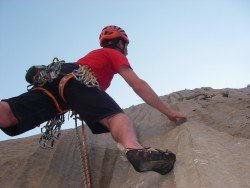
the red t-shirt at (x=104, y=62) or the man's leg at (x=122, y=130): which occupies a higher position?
the red t-shirt at (x=104, y=62)

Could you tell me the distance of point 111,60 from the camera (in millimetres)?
3873

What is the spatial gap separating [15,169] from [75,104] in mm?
1365

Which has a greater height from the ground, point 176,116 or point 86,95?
point 86,95

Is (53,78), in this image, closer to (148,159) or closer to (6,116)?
(6,116)

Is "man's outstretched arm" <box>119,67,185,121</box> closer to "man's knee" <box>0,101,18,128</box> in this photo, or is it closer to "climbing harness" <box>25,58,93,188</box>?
"climbing harness" <box>25,58,93,188</box>

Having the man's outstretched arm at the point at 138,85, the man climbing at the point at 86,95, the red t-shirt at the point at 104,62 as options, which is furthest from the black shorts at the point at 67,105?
the man's outstretched arm at the point at 138,85

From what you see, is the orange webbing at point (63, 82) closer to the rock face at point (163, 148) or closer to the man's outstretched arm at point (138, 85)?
the man's outstretched arm at point (138, 85)

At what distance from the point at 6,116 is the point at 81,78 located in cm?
82

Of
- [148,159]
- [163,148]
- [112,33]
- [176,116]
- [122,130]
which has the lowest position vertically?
[163,148]

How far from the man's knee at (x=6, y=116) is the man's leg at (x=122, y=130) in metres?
0.90

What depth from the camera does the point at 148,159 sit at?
293cm

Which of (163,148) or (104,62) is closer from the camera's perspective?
(163,148)

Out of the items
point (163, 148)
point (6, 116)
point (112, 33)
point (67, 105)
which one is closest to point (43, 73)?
point (67, 105)

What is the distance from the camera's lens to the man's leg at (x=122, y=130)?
312cm
